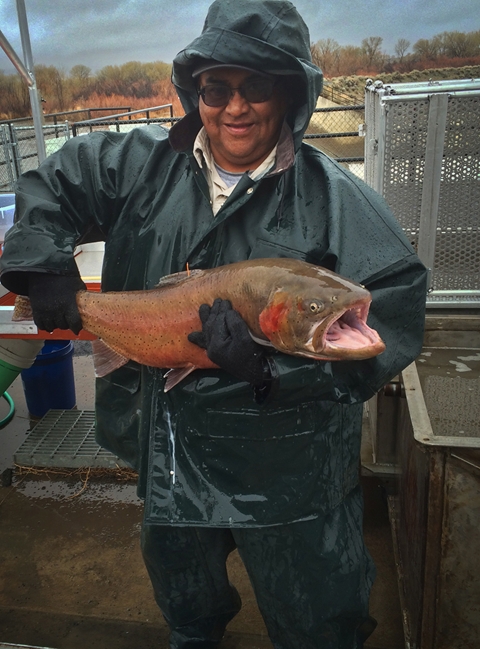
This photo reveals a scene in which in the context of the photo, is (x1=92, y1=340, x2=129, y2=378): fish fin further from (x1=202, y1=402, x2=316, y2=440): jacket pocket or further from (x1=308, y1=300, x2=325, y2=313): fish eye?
(x1=308, y1=300, x2=325, y2=313): fish eye

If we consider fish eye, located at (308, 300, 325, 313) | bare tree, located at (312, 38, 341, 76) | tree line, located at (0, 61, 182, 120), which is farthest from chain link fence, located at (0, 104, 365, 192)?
tree line, located at (0, 61, 182, 120)

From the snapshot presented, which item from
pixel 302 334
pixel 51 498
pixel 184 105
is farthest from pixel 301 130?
pixel 51 498

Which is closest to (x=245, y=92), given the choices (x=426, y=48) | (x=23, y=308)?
(x=23, y=308)

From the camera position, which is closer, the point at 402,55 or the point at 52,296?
the point at 52,296

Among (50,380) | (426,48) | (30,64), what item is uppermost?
(426,48)

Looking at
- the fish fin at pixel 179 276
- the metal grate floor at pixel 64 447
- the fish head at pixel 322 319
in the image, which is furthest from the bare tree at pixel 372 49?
the fish head at pixel 322 319

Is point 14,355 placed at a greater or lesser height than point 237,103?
lesser

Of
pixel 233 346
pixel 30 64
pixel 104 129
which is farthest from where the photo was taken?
pixel 104 129

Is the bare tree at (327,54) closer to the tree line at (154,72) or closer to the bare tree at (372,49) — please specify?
the tree line at (154,72)

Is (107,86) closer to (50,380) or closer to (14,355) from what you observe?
(50,380)

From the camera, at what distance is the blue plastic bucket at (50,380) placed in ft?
16.3

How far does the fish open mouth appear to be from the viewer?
1.58 m

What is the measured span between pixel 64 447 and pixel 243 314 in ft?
10.5

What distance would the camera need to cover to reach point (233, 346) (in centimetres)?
180
